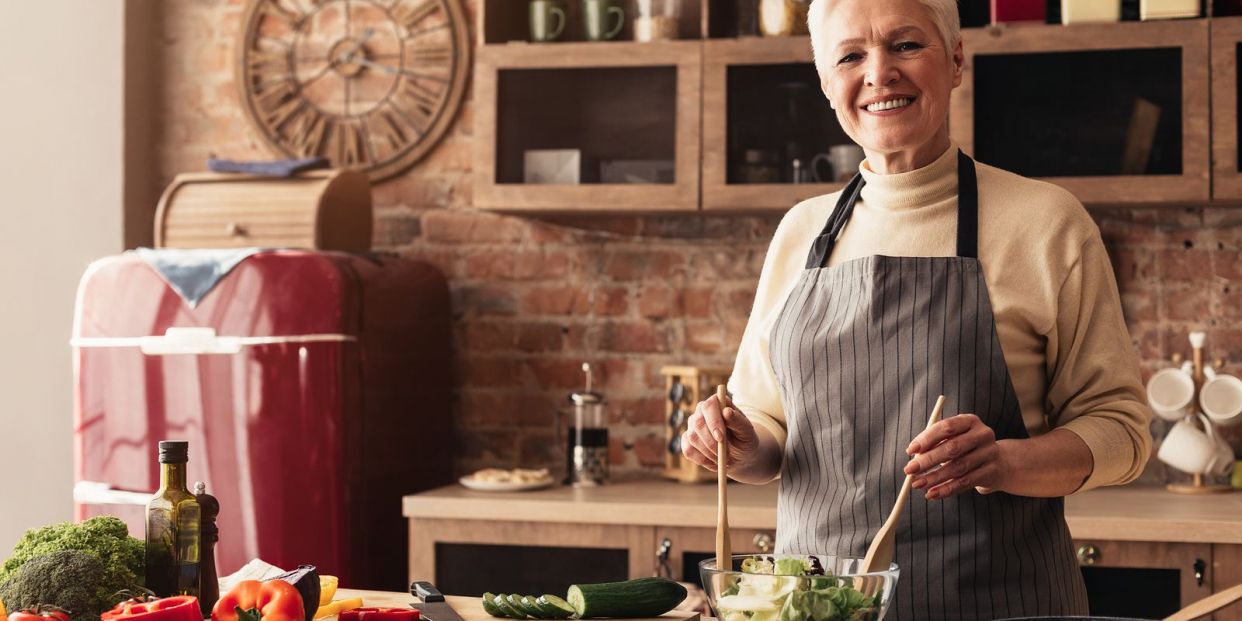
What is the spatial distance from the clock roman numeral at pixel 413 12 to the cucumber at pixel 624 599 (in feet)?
7.84

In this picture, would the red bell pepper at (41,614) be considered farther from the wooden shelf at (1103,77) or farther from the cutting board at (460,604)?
the wooden shelf at (1103,77)

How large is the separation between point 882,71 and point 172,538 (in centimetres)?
104

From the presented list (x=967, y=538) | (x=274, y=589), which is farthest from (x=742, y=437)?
(x=274, y=589)

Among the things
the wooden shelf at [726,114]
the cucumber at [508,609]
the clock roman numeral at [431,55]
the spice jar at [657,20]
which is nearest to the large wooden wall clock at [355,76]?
the clock roman numeral at [431,55]

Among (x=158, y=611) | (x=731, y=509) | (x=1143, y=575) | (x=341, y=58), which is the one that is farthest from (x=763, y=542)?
(x=341, y=58)

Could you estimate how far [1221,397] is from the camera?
309cm

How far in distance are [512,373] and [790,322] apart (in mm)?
1849

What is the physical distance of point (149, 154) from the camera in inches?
149

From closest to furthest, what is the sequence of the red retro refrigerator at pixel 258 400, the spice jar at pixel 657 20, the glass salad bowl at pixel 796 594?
1. the glass salad bowl at pixel 796 594
2. the red retro refrigerator at pixel 258 400
3. the spice jar at pixel 657 20

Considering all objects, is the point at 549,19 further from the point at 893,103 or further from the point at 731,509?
the point at 893,103

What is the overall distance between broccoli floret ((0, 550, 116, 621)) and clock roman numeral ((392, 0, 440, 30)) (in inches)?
93.5

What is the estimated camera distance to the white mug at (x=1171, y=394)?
3064 millimetres

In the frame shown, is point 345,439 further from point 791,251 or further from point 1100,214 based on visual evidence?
point 1100,214


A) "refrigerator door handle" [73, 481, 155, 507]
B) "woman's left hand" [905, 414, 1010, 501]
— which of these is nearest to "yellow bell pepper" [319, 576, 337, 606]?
"woman's left hand" [905, 414, 1010, 501]
